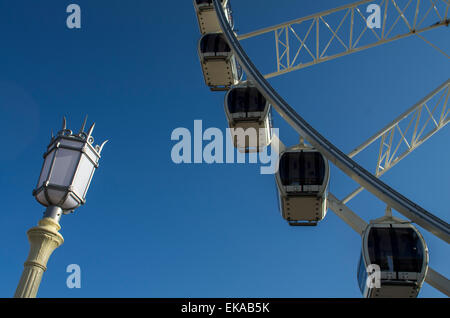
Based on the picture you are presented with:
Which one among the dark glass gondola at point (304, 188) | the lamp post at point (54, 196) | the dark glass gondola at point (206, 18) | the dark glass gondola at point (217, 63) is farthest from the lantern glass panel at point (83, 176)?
the dark glass gondola at point (206, 18)

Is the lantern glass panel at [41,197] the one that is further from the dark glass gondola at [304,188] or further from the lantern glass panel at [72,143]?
the dark glass gondola at [304,188]

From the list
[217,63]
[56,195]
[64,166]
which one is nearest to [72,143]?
[64,166]

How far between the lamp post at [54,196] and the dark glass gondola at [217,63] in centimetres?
1120

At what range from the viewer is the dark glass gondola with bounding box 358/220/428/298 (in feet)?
32.8

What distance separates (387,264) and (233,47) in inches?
279

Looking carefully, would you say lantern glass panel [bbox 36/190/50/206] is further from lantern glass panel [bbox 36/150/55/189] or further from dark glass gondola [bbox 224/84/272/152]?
dark glass gondola [bbox 224/84/272/152]

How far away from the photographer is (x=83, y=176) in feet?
18.2

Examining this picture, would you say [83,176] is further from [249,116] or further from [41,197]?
[249,116]

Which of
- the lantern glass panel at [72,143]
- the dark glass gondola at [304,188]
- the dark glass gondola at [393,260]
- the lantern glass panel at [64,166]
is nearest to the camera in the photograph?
the lantern glass panel at [64,166]

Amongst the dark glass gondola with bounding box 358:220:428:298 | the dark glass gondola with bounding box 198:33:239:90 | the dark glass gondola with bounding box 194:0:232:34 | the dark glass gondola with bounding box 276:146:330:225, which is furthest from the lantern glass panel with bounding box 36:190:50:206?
the dark glass gondola with bounding box 194:0:232:34

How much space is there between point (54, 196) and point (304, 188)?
25.7 feet

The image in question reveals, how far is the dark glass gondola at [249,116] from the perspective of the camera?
14477 millimetres

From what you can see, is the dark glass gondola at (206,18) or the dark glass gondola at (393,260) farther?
the dark glass gondola at (206,18)
